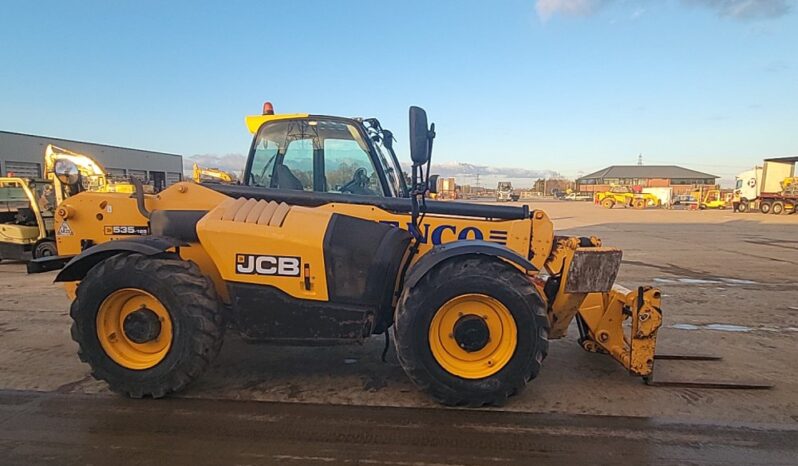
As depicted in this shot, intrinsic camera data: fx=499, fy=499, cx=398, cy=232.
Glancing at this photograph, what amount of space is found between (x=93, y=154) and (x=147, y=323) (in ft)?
155

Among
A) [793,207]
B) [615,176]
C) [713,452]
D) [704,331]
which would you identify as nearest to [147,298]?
[713,452]

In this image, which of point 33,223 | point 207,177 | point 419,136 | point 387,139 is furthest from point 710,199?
point 419,136

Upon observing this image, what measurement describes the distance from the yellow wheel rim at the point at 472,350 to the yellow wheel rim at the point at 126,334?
6.98 ft

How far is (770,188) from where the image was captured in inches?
1491

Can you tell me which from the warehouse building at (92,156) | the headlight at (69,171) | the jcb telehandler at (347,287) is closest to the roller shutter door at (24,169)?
the warehouse building at (92,156)

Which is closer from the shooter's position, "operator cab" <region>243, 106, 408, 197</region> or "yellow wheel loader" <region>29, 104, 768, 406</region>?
"yellow wheel loader" <region>29, 104, 768, 406</region>

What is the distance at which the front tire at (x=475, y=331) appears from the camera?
3.75 m

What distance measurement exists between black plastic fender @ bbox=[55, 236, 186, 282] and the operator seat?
1088 millimetres

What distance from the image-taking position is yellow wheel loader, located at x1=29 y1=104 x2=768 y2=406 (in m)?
3.78

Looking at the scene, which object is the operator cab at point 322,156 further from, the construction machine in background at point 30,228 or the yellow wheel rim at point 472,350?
the construction machine in background at point 30,228

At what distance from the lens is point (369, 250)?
4.02m

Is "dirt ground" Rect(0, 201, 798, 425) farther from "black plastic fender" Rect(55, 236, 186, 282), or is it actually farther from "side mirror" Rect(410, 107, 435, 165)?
"side mirror" Rect(410, 107, 435, 165)

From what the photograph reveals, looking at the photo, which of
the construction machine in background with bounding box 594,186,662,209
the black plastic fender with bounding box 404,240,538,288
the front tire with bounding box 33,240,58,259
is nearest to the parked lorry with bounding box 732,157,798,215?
the construction machine in background with bounding box 594,186,662,209

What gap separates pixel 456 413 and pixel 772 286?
852cm
